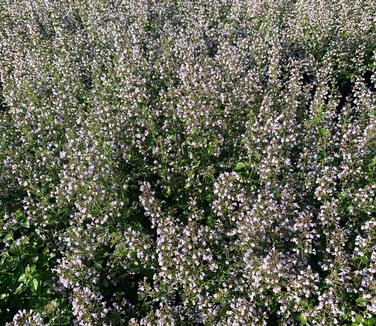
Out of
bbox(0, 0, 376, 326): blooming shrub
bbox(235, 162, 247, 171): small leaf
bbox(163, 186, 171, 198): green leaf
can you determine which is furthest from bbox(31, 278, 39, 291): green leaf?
bbox(235, 162, 247, 171): small leaf

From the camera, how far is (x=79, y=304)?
511 centimetres

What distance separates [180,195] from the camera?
277 inches

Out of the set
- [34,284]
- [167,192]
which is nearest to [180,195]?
[167,192]

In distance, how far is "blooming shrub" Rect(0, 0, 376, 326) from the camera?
5.33 meters

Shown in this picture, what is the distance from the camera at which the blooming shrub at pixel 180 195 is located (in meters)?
5.33

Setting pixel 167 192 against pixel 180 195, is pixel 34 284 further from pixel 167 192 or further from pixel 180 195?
pixel 180 195

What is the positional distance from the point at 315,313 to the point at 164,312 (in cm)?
182

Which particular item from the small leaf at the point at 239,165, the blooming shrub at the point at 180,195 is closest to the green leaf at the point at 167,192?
the blooming shrub at the point at 180,195

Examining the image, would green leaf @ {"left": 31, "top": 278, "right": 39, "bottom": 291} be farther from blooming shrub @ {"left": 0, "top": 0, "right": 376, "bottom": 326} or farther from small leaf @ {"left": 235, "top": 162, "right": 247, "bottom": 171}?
small leaf @ {"left": 235, "top": 162, "right": 247, "bottom": 171}

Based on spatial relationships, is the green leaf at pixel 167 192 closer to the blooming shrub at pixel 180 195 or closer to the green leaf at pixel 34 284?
the blooming shrub at pixel 180 195

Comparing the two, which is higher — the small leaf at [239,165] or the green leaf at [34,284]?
the small leaf at [239,165]

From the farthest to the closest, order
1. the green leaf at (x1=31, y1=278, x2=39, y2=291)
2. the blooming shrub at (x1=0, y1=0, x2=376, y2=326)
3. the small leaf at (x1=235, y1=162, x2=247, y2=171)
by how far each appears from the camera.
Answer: the small leaf at (x1=235, y1=162, x2=247, y2=171), the green leaf at (x1=31, y1=278, x2=39, y2=291), the blooming shrub at (x1=0, y1=0, x2=376, y2=326)

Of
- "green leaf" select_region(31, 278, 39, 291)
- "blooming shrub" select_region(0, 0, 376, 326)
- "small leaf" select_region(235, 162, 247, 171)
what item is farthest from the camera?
"small leaf" select_region(235, 162, 247, 171)

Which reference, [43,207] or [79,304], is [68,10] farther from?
[79,304]
